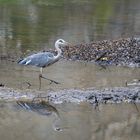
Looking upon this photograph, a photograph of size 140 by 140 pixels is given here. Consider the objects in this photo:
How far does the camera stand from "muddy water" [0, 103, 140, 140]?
9555mm

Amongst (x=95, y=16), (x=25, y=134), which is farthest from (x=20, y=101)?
(x=95, y=16)

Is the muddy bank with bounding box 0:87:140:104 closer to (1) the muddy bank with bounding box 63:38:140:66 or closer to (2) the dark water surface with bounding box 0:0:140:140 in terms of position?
(2) the dark water surface with bounding box 0:0:140:140

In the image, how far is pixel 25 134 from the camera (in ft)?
31.5

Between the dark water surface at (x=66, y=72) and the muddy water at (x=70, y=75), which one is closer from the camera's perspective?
the dark water surface at (x=66, y=72)

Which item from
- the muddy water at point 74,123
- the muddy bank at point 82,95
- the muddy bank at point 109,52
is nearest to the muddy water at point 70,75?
the muddy bank at point 109,52

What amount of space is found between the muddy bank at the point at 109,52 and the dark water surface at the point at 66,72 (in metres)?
0.68

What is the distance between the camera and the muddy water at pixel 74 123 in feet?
31.3

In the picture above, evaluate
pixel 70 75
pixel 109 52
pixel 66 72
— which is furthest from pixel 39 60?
pixel 109 52

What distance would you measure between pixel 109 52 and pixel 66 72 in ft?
8.83

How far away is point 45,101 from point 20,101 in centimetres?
50

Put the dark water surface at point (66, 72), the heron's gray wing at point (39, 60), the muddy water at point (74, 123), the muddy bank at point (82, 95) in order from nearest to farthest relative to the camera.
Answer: the muddy water at point (74, 123)
the dark water surface at point (66, 72)
the muddy bank at point (82, 95)
the heron's gray wing at point (39, 60)

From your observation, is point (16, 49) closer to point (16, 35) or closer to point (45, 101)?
point (16, 35)

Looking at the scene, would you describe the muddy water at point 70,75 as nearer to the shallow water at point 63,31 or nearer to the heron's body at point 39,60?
the shallow water at point 63,31

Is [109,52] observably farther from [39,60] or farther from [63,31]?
[63,31]
